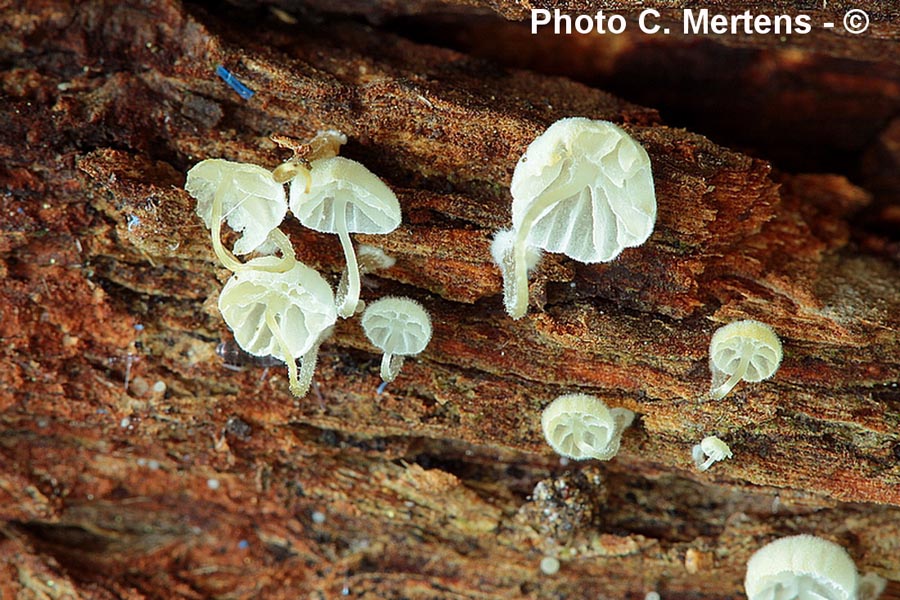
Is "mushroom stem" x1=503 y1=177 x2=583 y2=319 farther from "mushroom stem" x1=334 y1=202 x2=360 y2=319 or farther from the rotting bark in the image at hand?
"mushroom stem" x1=334 y1=202 x2=360 y2=319

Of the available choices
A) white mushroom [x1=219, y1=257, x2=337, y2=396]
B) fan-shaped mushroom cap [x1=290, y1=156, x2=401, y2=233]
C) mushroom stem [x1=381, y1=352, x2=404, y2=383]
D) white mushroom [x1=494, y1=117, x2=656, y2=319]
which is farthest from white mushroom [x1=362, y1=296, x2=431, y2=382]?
white mushroom [x1=494, y1=117, x2=656, y2=319]

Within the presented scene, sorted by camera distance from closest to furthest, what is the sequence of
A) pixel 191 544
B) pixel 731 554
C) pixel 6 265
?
1. pixel 6 265
2. pixel 731 554
3. pixel 191 544

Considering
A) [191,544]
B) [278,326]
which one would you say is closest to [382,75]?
[278,326]

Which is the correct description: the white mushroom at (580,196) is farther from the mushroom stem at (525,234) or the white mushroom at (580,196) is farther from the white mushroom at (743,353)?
the white mushroom at (743,353)

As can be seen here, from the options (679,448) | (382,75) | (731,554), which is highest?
(382,75)

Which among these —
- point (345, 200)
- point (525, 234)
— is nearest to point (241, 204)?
point (345, 200)

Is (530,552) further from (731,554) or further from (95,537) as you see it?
(95,537)

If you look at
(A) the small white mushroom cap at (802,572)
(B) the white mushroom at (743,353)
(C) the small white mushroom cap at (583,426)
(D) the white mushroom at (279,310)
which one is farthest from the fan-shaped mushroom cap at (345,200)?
(A) the small white mushroom cap at (802,572)

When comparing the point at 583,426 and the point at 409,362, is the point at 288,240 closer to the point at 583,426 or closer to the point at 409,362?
the point at 409,362
